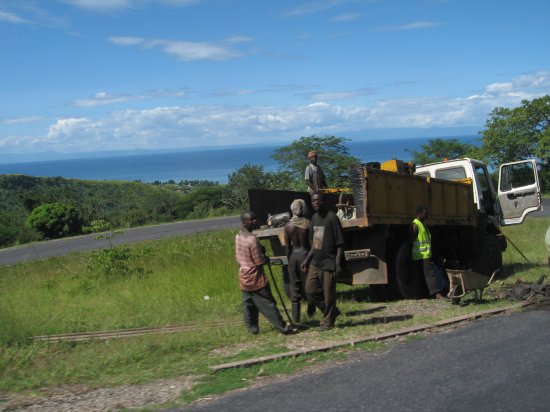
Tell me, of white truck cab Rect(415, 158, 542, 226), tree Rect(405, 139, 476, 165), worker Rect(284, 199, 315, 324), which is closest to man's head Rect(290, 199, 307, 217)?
worker Rect(284, 199, 315, 324)

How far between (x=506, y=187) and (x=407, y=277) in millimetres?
5226

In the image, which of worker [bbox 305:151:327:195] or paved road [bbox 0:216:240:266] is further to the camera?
paved road [bbox 0:216:240:266]

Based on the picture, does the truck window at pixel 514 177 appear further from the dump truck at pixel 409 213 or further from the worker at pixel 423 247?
the worker at pixel 423 247

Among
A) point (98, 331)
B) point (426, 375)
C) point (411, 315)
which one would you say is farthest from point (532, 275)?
point (98, 331)

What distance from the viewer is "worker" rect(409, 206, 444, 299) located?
10.1 meters

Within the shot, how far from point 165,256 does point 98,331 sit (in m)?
8.09

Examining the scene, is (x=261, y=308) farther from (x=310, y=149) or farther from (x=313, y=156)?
(x=310, y=149)

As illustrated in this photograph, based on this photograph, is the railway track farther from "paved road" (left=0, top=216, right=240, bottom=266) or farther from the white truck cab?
"paved road" (left=0, top=216, right=240, bottom=266)

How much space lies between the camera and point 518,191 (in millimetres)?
14258

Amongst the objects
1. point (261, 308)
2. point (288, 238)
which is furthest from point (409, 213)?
point (261, 308)

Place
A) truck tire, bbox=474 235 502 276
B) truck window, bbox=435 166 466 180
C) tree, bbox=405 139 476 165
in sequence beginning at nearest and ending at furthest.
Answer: truck tire, bbox=474 235 502 276
truck window, bbox=435 166 466 180
tree, bbox=405 139 476 165

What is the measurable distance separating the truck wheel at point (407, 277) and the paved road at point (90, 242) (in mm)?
12583

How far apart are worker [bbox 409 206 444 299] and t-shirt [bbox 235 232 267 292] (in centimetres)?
316

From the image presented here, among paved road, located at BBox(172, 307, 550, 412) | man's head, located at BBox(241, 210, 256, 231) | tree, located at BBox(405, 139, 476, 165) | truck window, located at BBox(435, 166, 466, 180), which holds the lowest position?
paved road, located at BBox(172, 307, 550, 412)
